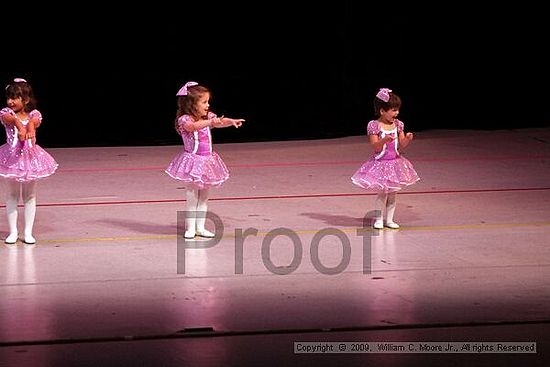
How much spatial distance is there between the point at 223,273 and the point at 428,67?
26.9ft

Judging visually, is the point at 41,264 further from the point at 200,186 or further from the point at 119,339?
the point at 119,339

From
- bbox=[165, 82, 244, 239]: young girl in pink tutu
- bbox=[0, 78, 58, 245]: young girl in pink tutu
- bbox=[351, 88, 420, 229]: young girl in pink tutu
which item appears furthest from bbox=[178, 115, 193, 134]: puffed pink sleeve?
bbox=[351, 88, 420, 229]: young girl in pink tutu

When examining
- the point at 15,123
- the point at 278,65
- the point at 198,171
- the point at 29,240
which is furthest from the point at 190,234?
→ the point at 278,65

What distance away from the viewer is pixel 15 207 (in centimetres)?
798

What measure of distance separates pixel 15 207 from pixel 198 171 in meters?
1.25

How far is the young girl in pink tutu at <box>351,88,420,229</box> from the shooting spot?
8.38 m

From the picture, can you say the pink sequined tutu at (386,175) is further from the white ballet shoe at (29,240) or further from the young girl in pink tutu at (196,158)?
the white ballet shoe at (29,240)

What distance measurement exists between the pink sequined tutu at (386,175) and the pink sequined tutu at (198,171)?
3.40ft

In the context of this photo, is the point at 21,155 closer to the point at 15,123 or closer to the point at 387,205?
the point at 15,123

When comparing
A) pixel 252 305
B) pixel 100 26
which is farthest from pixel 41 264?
pixel 100 26

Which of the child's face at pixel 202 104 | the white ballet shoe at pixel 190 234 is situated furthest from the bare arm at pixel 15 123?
the white ballet shoe at pixel 190 234

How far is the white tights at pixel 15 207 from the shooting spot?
7988 mm

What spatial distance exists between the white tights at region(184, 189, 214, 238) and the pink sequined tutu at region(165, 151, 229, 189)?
3.5 inches

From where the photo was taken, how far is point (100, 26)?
1378 centimetres
